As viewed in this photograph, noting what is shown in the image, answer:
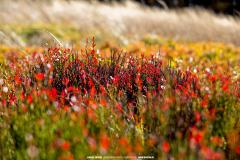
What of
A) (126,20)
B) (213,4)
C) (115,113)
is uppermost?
(213,4)

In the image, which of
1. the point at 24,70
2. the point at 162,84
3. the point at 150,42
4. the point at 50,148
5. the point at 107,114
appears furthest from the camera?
the point at 150,42

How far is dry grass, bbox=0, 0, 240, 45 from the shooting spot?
1451cm

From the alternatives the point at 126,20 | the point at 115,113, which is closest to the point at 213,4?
the point at 126,20

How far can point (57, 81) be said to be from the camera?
5.01 meters

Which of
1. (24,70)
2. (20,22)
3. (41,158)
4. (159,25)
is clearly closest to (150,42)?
(159,25)

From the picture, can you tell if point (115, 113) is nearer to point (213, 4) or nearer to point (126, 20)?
point (126, 20)

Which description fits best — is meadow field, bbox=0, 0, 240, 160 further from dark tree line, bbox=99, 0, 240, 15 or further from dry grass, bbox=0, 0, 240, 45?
dark tree line, bbox=99, 0, 240, 15

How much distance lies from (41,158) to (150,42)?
10165mm

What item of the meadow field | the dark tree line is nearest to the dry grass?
the dark tree line

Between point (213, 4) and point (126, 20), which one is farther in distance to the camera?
point (213, 4)

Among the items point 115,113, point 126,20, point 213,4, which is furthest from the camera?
point 213,4

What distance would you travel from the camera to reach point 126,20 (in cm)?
1656

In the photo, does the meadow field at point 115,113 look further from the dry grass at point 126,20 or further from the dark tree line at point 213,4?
the dark tree line at point 213,4

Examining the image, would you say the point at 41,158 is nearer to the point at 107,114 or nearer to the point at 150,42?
the point at 107,114
